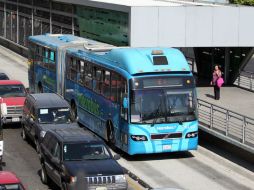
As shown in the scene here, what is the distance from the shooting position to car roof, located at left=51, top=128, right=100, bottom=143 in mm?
18453

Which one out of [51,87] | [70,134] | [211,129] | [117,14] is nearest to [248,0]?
[117,14]

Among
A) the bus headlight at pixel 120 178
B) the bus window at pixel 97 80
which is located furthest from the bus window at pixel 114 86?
the bus headlight at pixel 120 178

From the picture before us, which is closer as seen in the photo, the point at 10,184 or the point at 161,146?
the point at 10,184

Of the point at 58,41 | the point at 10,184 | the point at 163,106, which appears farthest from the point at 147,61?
the point at 58,41

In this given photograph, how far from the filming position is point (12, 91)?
28.9 meters

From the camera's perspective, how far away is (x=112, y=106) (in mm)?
23266

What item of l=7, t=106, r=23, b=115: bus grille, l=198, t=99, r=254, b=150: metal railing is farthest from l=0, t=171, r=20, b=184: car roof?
l=7, t=106, r=23, b=115: bus grille

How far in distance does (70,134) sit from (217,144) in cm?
716

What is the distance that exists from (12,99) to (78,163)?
11283 mm

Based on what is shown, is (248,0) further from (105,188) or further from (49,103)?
(105,188)

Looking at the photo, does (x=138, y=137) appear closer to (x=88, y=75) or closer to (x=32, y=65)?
(x=88, y=75)

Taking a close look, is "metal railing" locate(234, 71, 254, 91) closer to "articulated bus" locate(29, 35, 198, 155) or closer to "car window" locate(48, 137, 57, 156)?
"articulated bus" locate(29, 35, 198, 155)

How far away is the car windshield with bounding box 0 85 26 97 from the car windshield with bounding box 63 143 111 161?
11076mm

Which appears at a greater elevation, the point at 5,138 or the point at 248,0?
the point at 248,0
